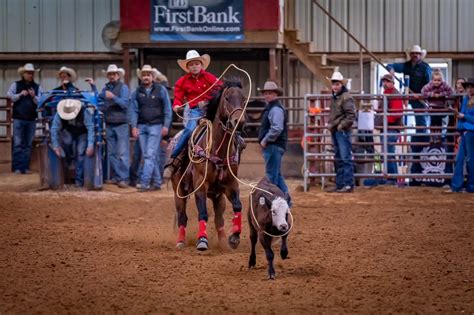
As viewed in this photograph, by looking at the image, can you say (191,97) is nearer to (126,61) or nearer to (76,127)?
(76,127)

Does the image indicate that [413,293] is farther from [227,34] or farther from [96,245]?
[227,34]

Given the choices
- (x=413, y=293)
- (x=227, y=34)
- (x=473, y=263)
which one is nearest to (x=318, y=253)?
(x=473, y=263)

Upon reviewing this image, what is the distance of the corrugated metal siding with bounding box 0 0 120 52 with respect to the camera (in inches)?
869

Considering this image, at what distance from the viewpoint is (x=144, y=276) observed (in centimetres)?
804

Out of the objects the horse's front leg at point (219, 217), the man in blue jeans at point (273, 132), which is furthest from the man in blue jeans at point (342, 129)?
the horse's front leg at point (219, 217)

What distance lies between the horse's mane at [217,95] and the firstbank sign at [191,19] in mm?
9170

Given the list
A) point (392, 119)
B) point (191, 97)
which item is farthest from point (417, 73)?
point (191, 97)

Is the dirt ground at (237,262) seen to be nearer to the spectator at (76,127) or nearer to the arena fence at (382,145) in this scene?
the arena fence at (382,145)

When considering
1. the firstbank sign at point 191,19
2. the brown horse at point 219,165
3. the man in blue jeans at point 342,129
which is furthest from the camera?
the firstbank sign at point 191,19

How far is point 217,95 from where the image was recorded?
974 cm

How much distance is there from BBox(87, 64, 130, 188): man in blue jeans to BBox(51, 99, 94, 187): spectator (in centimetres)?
52

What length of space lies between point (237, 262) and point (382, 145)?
25.5ft

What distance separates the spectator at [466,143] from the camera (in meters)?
14.7

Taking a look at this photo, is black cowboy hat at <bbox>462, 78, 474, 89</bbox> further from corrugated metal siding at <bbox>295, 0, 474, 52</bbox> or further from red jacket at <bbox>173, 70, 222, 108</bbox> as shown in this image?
corrugated metal siding at <bbox>295, 0, 474, 52</bbox>
